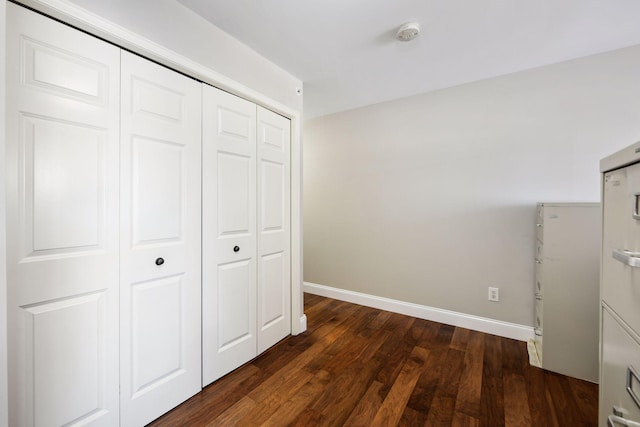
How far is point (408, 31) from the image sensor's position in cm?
170

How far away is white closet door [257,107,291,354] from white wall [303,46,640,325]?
109cm

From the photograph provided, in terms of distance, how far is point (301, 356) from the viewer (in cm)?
205

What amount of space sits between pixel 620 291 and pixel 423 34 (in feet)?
5.94

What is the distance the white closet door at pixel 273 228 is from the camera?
6.75 feet

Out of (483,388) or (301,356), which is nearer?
(483,388)

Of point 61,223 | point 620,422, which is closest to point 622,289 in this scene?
point 620,422

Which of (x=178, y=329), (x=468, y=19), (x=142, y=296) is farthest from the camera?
(x=468, y=19)

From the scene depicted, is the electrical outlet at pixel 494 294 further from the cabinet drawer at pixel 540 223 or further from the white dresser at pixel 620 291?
the white dresser at pixel 620 291

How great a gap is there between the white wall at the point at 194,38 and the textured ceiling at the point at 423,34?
0.23 feet

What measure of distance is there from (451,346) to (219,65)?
2.84 metres

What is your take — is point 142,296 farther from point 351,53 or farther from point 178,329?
point 351,53

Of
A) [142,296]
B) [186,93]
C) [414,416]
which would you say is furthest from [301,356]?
[186,93]

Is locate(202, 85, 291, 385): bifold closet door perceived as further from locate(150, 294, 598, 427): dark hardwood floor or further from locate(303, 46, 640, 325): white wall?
locate(303, 46, 640, 325): white wall

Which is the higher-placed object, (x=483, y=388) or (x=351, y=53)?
(x=351, y=53)
